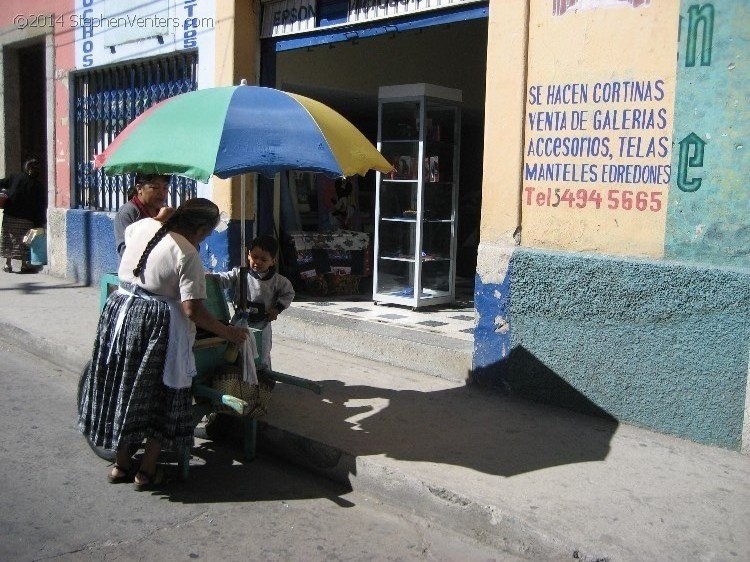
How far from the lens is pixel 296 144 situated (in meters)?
4.32

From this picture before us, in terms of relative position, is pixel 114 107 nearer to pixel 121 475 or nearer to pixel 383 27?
pixel 383 27

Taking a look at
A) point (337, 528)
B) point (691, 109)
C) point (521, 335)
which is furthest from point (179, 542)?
point (691, 109)

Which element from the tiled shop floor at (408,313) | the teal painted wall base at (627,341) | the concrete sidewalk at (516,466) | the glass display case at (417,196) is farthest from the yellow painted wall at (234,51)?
the teal painted wall base at (627,341)

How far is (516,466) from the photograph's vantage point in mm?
4492

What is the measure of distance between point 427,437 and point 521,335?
127 cm

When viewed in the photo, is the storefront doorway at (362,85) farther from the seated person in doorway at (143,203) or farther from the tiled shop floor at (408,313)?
the seated person in doorway at (143,203)

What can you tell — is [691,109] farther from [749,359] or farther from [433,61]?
[433,61]

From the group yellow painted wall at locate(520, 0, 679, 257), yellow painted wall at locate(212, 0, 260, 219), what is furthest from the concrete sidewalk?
yellow painted wall at locate(212, 0, 260, 219)

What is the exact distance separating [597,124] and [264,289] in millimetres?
2481

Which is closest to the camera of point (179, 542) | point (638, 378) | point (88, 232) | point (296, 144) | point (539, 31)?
point (179, 542)

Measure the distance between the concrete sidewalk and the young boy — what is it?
631 mm

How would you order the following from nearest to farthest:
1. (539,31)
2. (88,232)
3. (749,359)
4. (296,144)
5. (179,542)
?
(179,542) < (296,144) < (749,359) < (539,31) < (88,232)

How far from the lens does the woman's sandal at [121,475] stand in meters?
4.45

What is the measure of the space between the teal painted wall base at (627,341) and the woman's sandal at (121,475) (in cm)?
271
